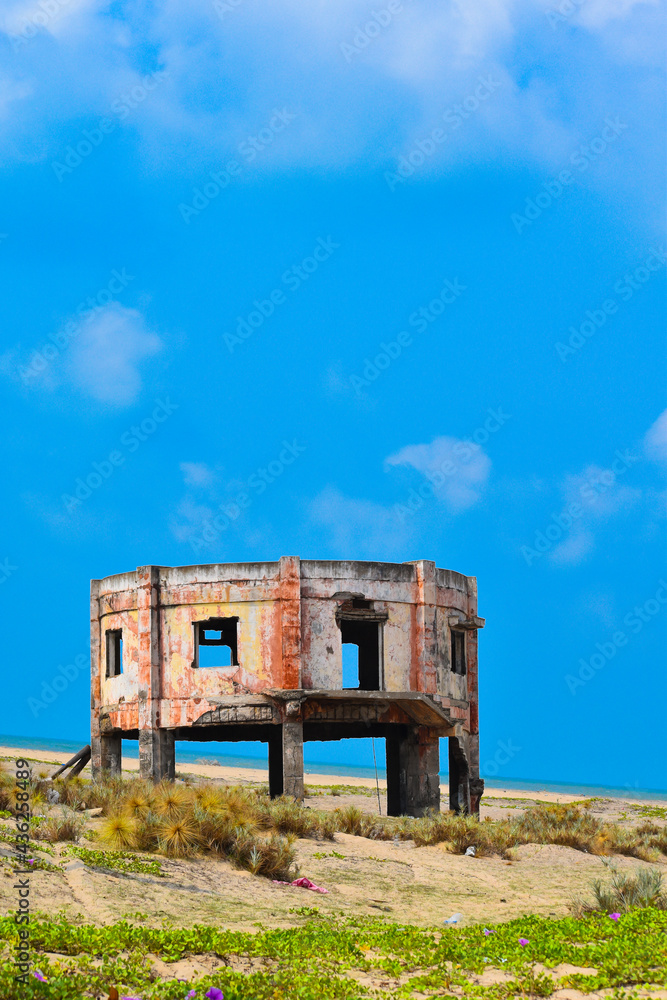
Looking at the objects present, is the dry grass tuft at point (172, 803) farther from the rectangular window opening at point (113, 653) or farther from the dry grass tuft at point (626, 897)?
the rectangular window opening at point (113, 653)

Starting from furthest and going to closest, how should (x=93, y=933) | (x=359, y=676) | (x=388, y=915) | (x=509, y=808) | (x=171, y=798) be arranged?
(x=509, y=808) → (x=359, y=676) → (x=171, y=798) → (x=388, y=915) → (x=93, y=933)

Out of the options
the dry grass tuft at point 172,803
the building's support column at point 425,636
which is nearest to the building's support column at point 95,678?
the building's support column at point 425,636

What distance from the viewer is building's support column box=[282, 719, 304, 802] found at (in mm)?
23609

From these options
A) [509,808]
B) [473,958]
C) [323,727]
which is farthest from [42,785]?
[509,808]

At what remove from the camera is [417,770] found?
26.0 metres

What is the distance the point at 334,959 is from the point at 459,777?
715 inches

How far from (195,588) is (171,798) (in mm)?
9019

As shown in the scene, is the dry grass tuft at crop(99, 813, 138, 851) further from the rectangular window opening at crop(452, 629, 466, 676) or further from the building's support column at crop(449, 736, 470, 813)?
the building's support column at crop(449, 736, 470, 813)

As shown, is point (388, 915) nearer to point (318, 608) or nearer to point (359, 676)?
point (318, 608)

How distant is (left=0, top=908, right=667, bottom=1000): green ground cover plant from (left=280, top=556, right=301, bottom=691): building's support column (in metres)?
12.3

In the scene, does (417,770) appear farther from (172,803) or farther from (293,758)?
(172,803)

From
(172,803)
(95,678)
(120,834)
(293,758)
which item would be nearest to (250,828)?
(172,803)

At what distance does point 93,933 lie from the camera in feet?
32.4

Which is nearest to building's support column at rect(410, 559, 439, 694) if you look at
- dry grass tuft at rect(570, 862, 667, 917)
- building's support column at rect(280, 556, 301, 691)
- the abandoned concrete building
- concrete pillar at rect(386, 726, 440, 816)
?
the abandoned concrete building
